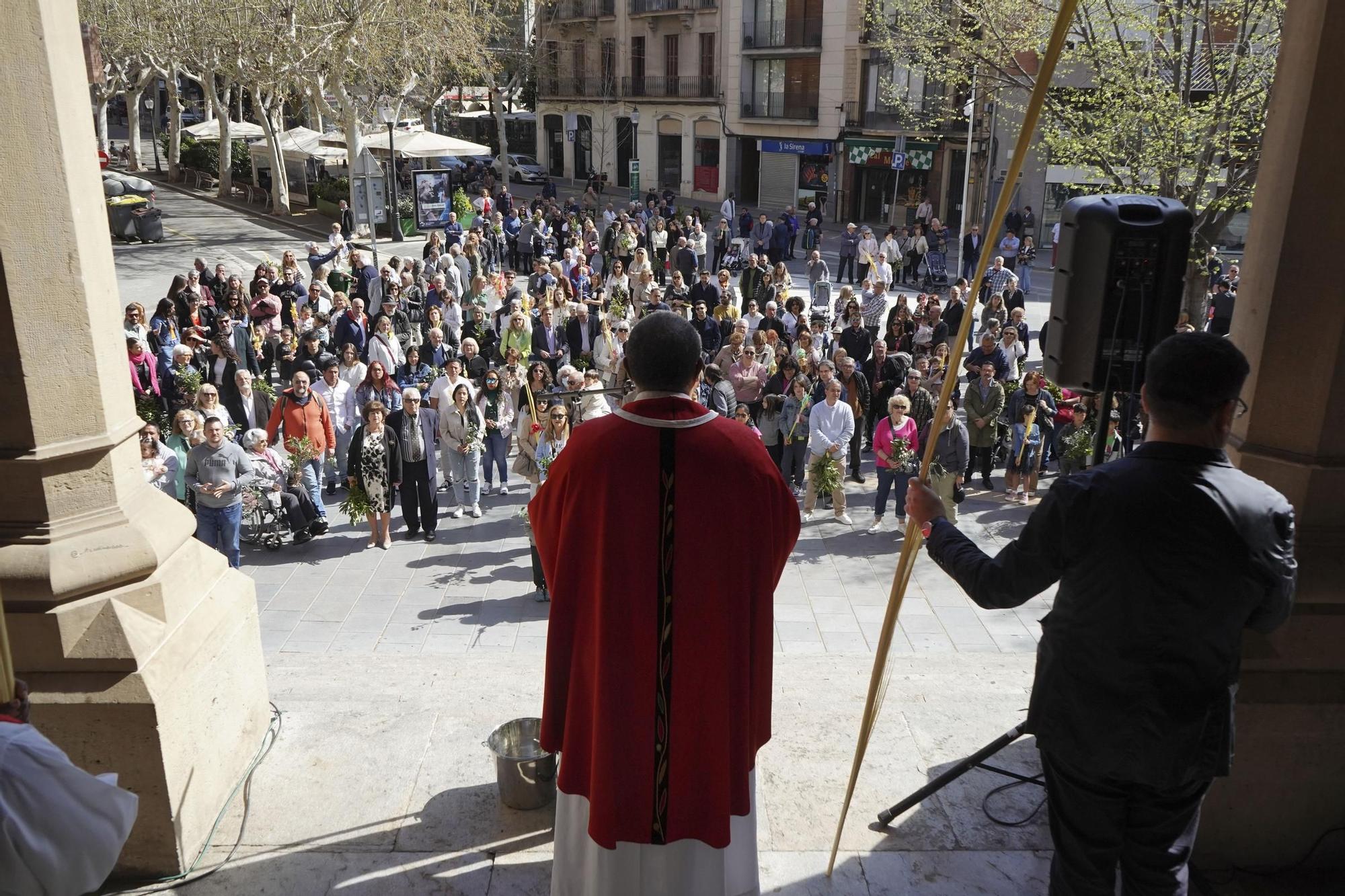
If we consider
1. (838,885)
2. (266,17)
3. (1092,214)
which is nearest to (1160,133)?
(1092,214)

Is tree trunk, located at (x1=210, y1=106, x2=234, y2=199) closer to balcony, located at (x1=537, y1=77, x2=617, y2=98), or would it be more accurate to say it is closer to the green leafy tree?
balcony, located at (x1=537, y1=77, x2=617, y2=98)

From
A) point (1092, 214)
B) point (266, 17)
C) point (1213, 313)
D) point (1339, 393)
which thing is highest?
point (266, 17)

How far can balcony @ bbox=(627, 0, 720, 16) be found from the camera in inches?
1618

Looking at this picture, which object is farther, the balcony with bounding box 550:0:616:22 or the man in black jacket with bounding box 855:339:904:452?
the balcony with bounding box 550:0:616:22

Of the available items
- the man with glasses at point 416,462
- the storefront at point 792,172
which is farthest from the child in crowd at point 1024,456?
the storefront at point 792,172

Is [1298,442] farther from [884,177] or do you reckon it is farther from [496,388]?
[884,177]

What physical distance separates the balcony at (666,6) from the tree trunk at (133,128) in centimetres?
1936

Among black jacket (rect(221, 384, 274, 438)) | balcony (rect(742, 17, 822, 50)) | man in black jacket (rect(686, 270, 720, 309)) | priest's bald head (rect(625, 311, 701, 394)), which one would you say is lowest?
black jacket (rect(221, 384, 274, 438))

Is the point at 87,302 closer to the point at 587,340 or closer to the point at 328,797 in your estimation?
the point at 328,797

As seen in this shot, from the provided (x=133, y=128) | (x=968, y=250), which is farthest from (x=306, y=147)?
(x=968, y=250)

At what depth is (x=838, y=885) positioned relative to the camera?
3.48 meters

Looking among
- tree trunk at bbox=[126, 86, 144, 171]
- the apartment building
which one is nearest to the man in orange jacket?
the apartment building

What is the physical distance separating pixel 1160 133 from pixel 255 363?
37.7ft

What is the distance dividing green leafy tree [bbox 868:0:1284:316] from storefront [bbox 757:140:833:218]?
21.2 metres
